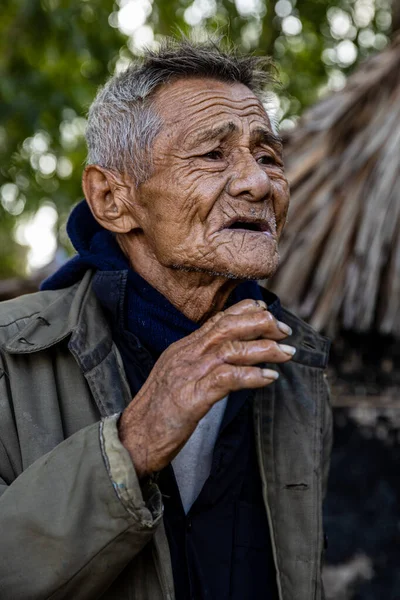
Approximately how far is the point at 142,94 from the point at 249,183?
0.45 meters

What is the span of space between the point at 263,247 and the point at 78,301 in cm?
Answer: 55

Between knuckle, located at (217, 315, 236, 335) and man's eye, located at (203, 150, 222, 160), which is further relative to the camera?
man's eye, located at (203, 150, 222, 160)

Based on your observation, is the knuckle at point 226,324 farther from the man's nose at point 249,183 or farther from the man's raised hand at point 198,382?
the man's nose at point 249,183

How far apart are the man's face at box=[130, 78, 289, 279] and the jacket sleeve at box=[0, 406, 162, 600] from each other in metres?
0.70

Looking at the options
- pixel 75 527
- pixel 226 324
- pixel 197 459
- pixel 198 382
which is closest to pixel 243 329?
pixel 226 324

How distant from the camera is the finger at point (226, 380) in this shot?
4.93 ft

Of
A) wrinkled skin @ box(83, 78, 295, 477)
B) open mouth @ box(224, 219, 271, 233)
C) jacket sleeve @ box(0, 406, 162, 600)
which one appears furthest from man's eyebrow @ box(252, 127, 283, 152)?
jacket sleeve @ box(0, 406, 162, 600)

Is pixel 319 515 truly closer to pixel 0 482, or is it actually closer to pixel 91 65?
pixel 0 482

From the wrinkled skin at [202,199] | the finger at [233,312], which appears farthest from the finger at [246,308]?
the wrinkled skin at [202,199]

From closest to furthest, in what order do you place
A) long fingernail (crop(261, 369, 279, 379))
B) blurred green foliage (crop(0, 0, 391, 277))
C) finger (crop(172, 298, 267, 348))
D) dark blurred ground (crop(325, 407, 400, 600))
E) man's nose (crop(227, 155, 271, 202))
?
1. long fingernail (crop(261, 369, 279, 379))
2. finger (crop(172, 298, 267, 348))
3. man's nose (crop(227, 155, 271, 202))
4. dark blurred ground (crop(325, 407, 400, 600))
5. blurred green foliage (crop(0, 0, 391, 277))

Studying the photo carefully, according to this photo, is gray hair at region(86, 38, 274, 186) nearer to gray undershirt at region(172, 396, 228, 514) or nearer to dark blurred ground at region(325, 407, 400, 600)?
gray undershirt at region(172, 396, 228, 514)

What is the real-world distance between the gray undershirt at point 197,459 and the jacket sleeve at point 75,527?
529mm

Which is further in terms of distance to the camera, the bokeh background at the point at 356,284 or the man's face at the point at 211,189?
the bokeh background at the point at 356,284

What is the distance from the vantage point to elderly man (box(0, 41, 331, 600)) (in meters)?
1.51
